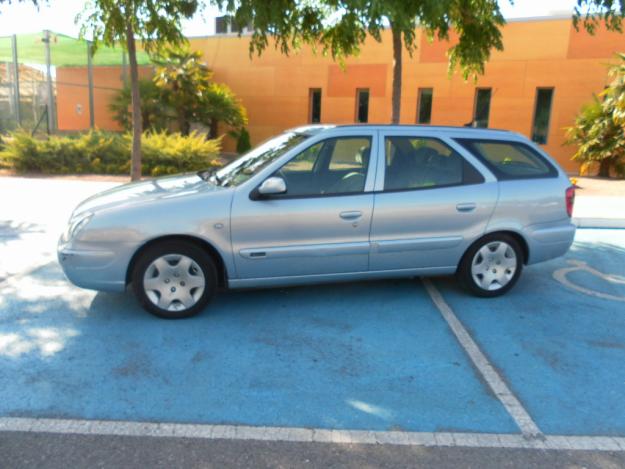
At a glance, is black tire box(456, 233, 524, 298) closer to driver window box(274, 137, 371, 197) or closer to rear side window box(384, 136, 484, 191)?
rear side window box(384, 136, 484, 191)

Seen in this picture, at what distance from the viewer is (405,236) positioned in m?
4.89

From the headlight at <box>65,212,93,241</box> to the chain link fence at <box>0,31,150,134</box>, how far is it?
52.0 feet

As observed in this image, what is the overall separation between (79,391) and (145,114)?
1931 centimetres

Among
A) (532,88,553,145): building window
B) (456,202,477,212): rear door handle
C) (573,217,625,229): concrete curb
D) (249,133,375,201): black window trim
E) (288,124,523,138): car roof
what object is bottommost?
(573,217,625,229): concrete curb

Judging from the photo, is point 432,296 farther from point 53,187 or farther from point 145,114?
point 145,114

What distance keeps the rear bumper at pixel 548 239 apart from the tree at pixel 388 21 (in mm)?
2726

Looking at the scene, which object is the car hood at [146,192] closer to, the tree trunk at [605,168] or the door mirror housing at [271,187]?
the door mirror housing at [271,187]

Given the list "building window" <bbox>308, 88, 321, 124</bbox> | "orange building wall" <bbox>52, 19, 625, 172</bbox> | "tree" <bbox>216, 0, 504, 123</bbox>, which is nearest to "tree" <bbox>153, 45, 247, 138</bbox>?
"orange building wall" <bbox>52, 19, 625, 172</bbox>

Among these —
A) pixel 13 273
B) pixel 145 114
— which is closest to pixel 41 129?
pixel 145 114

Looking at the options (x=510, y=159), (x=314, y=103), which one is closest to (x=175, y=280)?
(x=510, y=159)

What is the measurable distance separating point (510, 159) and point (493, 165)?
263mm

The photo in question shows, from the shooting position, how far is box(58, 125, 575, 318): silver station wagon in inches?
174

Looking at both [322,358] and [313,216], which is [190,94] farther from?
[322,358]

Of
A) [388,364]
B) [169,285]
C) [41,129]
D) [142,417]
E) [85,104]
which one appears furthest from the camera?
[85,104]
